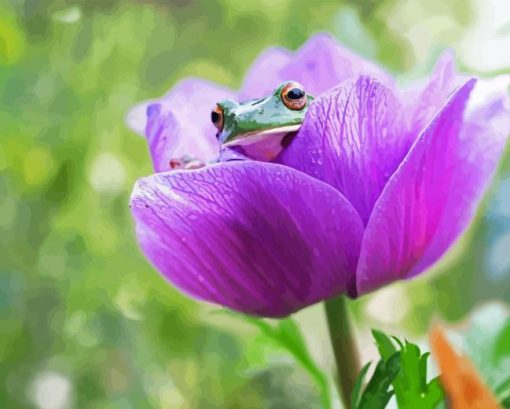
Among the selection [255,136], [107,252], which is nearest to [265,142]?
[255,136]

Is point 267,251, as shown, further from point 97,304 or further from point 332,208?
point 97,304

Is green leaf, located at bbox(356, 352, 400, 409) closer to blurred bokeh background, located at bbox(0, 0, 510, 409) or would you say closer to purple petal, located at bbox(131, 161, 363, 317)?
purple petal, located at bbox(131, 161, 363, 317)

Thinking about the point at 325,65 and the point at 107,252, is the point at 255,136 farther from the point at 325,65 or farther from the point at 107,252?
the point at 107,252

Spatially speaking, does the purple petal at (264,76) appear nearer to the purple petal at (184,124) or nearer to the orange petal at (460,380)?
the purple petal at (184,124)

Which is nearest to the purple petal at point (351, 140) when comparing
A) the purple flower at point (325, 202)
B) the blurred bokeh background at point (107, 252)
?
the purple flower at point (325, 202)

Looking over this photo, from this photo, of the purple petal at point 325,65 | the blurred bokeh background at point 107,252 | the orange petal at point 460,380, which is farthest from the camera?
the blurred bokeh background at point 107,252

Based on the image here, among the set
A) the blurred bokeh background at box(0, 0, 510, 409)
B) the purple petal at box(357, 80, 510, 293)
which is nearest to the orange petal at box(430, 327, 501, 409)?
the purple petal at box(357, 80, 510, 293)
